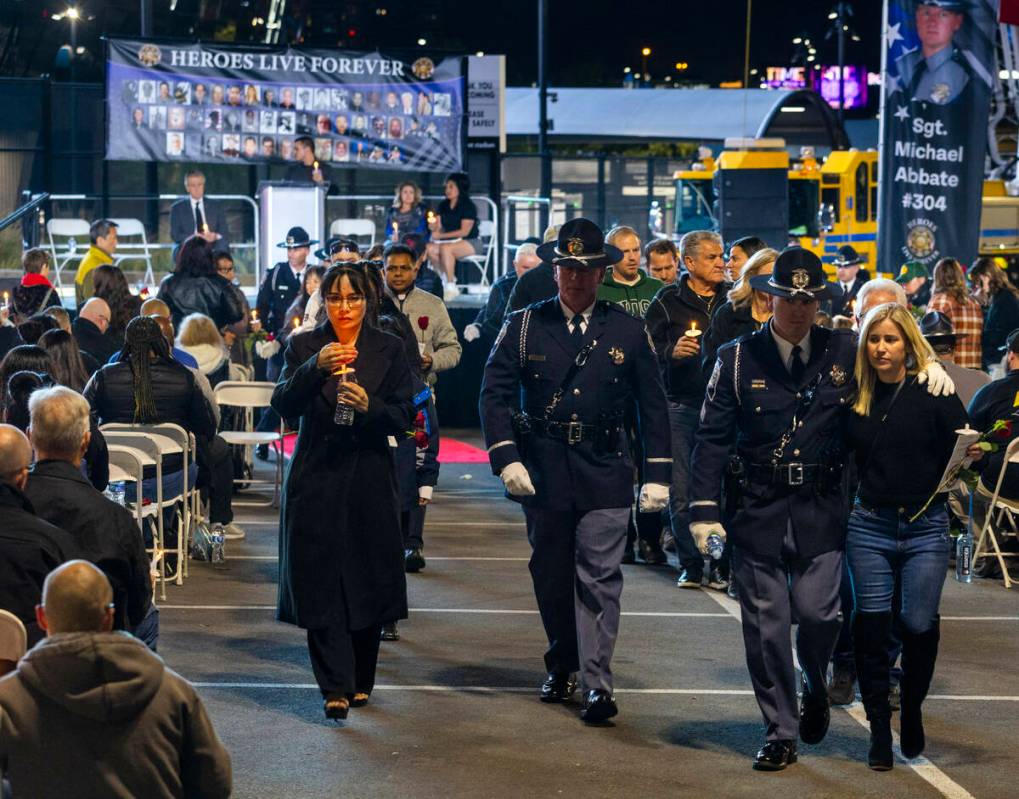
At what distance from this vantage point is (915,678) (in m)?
7.03

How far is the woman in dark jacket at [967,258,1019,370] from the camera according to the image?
677 inches

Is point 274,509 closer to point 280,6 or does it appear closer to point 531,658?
point 531,658

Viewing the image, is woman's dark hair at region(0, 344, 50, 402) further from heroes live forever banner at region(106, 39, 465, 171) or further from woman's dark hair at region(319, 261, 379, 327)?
heroes live forever banner at region(106, 39, 465, 171)

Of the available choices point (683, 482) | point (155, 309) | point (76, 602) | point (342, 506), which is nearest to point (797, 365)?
point (342, 506)

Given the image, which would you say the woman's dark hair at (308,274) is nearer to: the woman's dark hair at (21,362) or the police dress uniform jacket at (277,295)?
the police dress uniform jacket at (277,295)

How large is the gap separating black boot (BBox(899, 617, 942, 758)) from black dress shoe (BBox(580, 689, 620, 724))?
47.9 inches

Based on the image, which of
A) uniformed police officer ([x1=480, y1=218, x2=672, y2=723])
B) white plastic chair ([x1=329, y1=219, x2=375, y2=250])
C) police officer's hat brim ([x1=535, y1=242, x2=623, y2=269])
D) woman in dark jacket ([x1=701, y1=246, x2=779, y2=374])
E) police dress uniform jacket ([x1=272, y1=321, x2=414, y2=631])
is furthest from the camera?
white plastic chair ([x1=329, y1=219, x2=375, y2=250])

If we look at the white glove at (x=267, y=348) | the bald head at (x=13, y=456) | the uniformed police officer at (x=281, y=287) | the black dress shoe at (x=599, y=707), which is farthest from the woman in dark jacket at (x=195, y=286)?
the bald head at (x=13, y=456)

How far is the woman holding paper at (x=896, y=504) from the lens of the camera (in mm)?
6961

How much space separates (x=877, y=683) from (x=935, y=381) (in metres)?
1.18

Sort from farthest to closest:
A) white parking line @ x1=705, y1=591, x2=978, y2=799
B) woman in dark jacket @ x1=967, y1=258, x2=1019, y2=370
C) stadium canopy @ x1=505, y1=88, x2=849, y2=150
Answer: stadium canopy @ x1=505, y1=88, x2=849, y2=150 → woman in dark jacket @ x1=967, y1=258, x2=1019, y2=370 → white parking line @ x1=705, y1=591, x2=978, y2=799

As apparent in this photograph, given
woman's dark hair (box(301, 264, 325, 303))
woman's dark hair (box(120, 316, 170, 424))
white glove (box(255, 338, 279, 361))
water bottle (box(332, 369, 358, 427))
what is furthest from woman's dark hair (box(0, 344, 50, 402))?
white glove (box(255, 338, 279, 361))

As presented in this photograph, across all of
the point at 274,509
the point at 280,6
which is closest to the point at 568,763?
the point at 274,509

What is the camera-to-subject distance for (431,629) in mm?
9688
